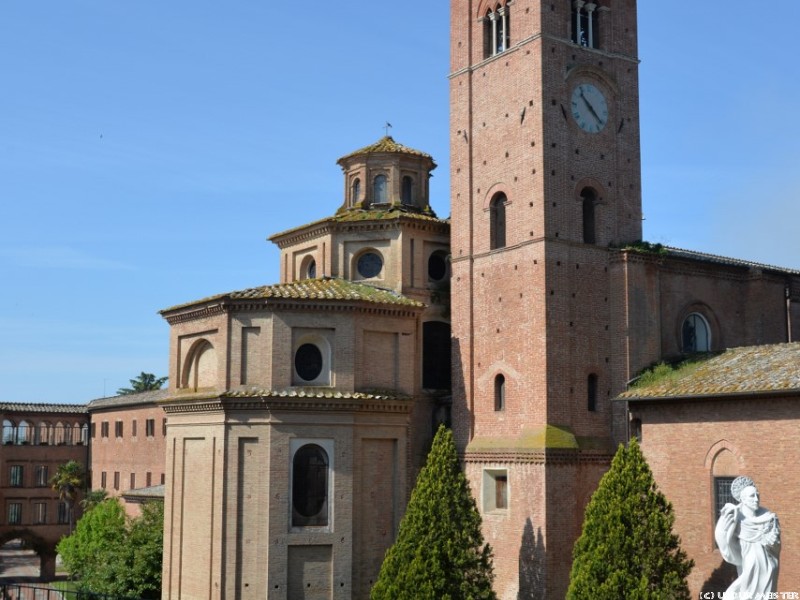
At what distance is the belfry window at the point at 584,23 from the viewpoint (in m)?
27.4

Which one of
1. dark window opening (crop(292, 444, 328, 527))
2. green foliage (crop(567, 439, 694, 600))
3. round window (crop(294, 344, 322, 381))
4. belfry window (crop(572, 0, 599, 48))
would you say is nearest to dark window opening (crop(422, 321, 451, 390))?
round window (crop(294, 344, 322, 381))

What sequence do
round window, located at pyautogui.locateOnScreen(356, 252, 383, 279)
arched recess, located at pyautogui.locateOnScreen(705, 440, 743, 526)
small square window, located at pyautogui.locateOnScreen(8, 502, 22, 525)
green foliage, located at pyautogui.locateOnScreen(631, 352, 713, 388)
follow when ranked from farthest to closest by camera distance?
small square window, located at pyautogui.locateOnScreen(8, 502, 22, 525) → round window, located at pyautogui.locateOnScreen(356, 252, 383, 279) → green foliage, located at pyautogui.locateOnScreen(631, 352, 713, 388) → arched recess, located at pyautogui.locateOnScreen(705, 440, 743, 526)

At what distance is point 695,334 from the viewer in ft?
91.9

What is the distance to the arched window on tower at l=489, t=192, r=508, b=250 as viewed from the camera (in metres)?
27.2

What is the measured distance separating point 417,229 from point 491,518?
9.13 metres

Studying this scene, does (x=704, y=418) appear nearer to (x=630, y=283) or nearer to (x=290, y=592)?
(x=630, y=283)

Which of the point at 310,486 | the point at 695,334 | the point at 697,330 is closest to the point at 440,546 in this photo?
the point at 310,486

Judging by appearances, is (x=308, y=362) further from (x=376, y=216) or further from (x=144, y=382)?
(x=144, y=382)

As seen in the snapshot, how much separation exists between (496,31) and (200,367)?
41.8 ft

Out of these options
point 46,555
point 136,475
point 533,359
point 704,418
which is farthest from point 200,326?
point 46,555

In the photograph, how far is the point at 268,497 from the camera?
25.2m

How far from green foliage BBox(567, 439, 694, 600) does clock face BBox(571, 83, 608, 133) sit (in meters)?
9.43

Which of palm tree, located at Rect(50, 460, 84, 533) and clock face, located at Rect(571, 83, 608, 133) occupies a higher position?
clock face, located at Rect(571, 83, 608, 133)

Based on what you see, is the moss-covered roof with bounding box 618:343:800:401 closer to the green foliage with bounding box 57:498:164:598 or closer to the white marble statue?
the white marble statue
